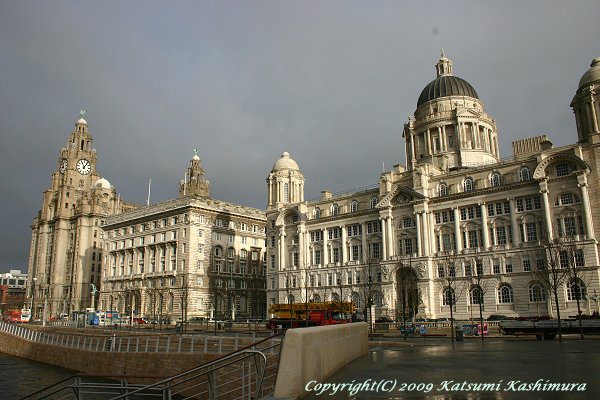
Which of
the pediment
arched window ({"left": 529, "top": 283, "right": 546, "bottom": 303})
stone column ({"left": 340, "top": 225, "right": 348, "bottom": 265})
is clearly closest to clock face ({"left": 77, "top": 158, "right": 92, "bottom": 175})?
stone column ({"left": 340, "top": 225, "right": 348, "bottom": 265})

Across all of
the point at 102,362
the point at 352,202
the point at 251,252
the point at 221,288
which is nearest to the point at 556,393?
the point at 102,362

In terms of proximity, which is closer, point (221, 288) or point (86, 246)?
point (221, 288)

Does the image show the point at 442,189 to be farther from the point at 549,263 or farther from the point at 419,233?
the point at 549,263

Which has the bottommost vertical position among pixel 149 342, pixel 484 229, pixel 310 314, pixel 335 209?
pixel 149 342

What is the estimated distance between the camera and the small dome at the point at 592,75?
207 feet

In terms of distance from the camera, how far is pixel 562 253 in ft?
195

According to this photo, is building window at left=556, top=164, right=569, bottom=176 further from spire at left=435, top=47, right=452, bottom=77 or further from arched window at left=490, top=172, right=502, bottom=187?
spire at left=435, top=47, right=452, bottom=77

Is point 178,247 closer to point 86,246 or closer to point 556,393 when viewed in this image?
point 86,246

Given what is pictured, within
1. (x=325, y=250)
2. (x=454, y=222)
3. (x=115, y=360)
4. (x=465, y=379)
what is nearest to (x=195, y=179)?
(x=325, y=250)

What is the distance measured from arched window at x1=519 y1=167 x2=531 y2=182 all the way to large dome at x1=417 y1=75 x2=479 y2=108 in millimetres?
32934

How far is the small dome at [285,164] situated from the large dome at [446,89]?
2855 centimetres

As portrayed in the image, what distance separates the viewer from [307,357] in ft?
42.8

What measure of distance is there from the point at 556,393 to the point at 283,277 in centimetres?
7683

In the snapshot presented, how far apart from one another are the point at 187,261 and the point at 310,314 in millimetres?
45734
